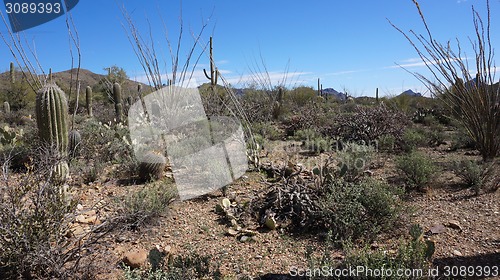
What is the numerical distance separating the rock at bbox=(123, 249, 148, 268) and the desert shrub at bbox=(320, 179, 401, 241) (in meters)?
1.67

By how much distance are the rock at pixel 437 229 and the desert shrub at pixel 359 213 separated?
0.34 metres

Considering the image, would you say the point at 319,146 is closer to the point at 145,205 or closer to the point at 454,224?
the point at 454,224

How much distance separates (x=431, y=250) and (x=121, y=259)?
8.15 ft

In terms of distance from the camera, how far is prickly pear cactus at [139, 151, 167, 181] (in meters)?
5.14

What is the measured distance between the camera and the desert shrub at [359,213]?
333cm

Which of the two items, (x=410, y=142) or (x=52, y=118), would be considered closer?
(x=52, y=118)

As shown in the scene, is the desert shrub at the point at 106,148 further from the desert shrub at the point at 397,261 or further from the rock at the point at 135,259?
the desert shrub at the point at 397,261

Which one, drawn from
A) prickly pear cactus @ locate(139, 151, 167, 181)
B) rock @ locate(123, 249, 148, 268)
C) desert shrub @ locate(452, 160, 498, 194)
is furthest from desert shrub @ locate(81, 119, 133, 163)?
desert shrub @ locate(452, 160, 498, 194)

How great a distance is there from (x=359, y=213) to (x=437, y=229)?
762mm

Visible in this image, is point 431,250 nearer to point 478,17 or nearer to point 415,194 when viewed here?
point 415,194

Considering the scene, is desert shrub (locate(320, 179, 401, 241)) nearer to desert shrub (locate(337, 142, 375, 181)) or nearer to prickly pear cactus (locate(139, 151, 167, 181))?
desert shrub (locate(337, 142, 375, 181))

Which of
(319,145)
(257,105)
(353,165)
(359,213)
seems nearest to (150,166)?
(353,165)

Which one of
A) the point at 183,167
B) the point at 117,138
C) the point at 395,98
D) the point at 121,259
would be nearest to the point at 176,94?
the point at 117,138

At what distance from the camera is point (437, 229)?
3469 mm
